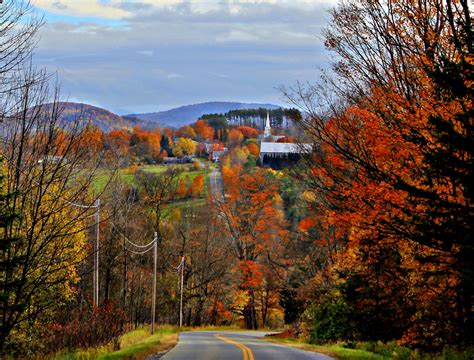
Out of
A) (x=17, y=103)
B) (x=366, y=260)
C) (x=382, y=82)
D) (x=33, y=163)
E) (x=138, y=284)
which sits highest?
(x=382, y=82)

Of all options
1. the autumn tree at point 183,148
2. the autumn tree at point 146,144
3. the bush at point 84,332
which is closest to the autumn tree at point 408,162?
the bush at point 84,332

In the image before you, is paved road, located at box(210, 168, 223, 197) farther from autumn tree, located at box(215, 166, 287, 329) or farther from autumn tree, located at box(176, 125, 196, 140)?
autumn tree, located at box(176, 125, 196, 140)

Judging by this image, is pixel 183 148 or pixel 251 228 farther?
pixel 183 148

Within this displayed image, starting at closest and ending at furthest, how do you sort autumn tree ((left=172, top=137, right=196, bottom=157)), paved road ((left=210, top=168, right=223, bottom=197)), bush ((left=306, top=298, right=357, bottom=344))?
bush ((left=306, top=298, right=357, bottom=344))
paved road ((left=210, top=168, right=223, bottom=197))
autumn tree ((left=172, top=137, right=196, bottom=157))

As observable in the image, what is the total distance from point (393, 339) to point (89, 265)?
2778cm

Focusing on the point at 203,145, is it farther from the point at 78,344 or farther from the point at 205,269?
the point at 78,344

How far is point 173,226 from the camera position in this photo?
67.8 m

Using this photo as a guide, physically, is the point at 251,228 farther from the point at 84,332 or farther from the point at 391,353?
the point at 391,353

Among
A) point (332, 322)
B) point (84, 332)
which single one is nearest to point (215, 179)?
point (332, 322)

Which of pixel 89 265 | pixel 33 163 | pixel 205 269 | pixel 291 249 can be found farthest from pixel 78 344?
pixel 205 269

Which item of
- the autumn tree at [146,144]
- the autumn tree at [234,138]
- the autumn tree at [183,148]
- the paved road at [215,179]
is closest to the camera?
the paved road at [215,179]

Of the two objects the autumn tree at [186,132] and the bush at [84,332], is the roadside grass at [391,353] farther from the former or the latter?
the autumn tree at [186,132]

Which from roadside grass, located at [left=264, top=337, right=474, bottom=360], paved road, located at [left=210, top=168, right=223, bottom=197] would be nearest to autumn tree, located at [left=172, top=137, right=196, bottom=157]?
paved road, located at [left=210, top=168, right=223, bottom=197]

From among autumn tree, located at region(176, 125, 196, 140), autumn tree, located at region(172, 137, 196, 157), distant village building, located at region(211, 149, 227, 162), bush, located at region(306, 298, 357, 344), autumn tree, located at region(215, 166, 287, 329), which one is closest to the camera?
bush, located at region(306, 298, 357, 344)
